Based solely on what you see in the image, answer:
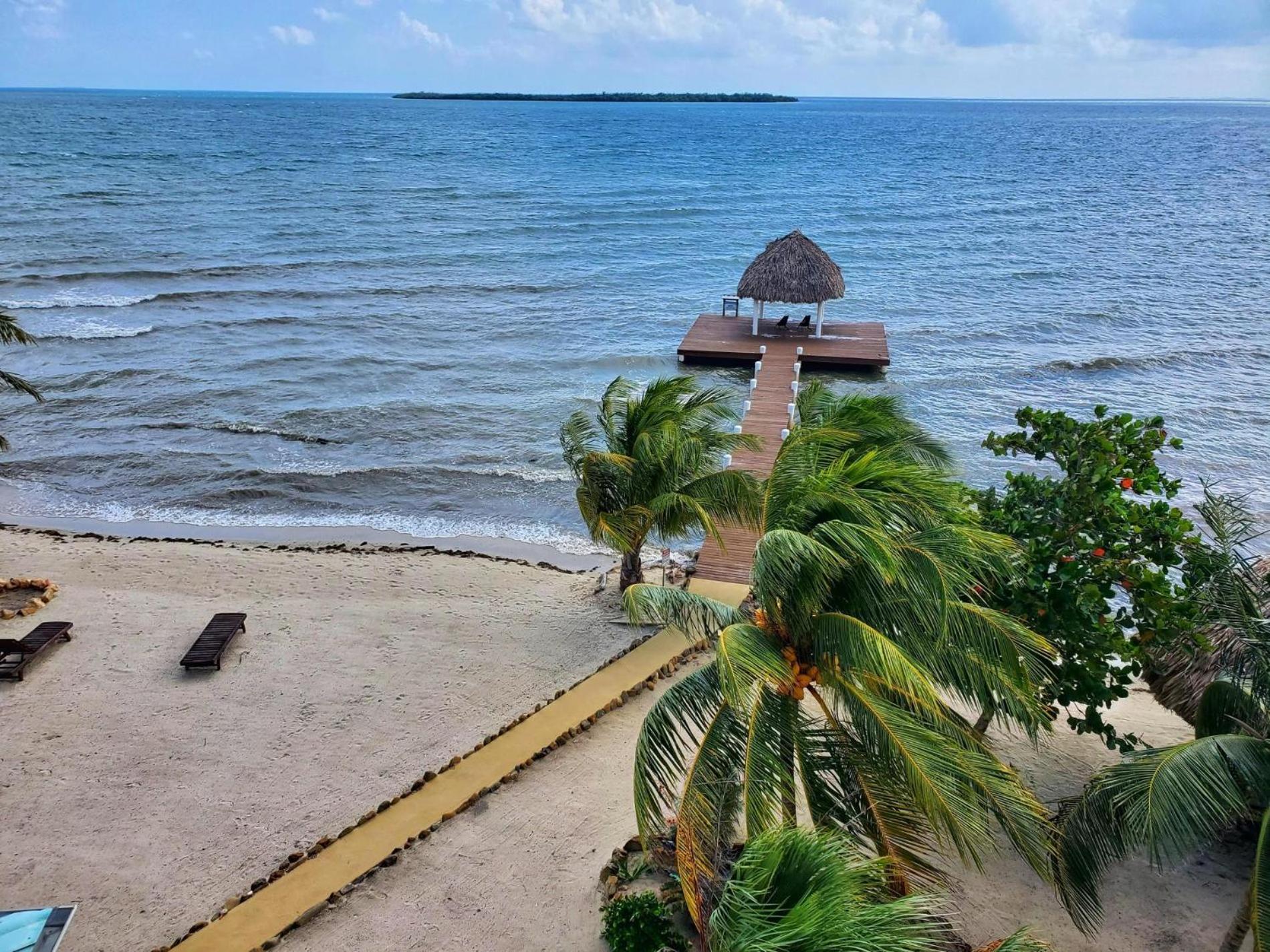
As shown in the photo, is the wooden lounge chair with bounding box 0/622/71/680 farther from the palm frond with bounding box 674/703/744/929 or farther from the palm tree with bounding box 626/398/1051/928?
the palm frond with bounding box 674/703/744/929

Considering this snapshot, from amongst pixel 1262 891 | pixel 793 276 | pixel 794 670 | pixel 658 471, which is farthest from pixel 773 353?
pixel 1262 891

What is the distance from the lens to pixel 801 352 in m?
24.6

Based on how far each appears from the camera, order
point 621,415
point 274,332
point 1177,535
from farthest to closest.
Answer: point 274,332 → point 621,415 → point 1177,535

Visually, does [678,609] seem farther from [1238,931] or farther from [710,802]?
[1238,931]

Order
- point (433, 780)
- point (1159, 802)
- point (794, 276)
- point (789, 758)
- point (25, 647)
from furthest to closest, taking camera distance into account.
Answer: point (794, 276) < point (25, 647) < point (433, 780) < point (789, 758) < point (1159, 802)

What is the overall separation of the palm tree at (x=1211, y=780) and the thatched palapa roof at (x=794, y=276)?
57.3 ft

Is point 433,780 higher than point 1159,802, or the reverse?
point 1159,802

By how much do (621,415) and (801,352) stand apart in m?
13.3

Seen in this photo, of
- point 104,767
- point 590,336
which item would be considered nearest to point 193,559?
point 104,767

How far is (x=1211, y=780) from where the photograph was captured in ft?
19.2

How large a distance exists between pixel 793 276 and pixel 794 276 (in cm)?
2

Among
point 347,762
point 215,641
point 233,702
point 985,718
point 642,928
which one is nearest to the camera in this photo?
point 642,928

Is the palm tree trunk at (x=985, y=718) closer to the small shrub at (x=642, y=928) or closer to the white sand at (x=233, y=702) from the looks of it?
the small shrub at (x=642, y=928)

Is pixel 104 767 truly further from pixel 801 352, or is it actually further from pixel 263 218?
pixel 263 218
